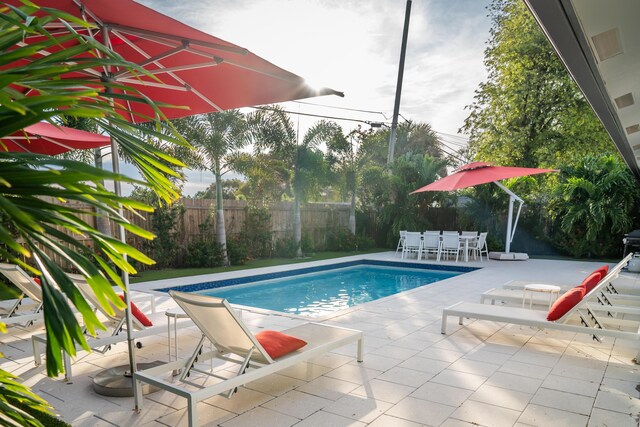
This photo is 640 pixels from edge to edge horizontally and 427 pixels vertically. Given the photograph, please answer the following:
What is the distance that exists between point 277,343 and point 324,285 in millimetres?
A: 7555

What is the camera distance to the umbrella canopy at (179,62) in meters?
3.12

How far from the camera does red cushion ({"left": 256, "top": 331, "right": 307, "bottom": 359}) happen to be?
372 cm

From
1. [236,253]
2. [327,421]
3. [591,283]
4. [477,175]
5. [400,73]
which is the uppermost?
[400,73]

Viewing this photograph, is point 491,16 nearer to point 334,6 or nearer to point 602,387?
point 334,6

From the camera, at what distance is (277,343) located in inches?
150

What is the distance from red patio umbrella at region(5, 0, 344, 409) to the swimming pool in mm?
4596

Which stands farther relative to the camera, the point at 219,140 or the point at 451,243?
the point at 451,243

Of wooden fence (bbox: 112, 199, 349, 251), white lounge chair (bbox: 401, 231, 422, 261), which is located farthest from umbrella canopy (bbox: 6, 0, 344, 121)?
white lounge chair (bbox: 401, 231, 422, 261)

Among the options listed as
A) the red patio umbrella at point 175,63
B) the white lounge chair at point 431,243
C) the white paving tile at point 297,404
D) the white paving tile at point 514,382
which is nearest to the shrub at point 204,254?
the white lounge chair at point 431,243

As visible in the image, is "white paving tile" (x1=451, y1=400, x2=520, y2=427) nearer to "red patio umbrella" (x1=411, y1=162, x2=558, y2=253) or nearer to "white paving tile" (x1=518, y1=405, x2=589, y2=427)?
"white paving tile" (x1=518, y1=405, x2=589, y2=427)

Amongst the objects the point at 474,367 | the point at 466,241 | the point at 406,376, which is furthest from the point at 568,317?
the point at 466,241

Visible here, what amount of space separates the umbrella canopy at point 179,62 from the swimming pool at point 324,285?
463 centimetres

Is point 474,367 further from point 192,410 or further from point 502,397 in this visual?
point 192,410

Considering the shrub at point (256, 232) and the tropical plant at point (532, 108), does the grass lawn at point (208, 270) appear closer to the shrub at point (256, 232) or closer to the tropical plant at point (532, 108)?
the shrub at point (256, 232)
